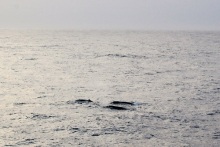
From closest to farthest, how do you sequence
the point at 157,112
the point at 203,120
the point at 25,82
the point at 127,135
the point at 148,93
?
1. the point at 127,135
2. the point at 203,120
3. the point at 157,112
4. the point at 148,93
5. the point at 25,82

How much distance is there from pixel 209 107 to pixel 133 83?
1272mm

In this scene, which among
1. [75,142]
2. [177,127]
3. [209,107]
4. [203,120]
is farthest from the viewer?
[209,107]

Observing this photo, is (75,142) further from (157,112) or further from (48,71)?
(48,71)

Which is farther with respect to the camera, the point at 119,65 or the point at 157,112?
the point at 119,65

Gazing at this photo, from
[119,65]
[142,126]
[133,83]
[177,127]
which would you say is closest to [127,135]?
[142,126]

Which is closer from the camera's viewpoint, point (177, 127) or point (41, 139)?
point (41, 139)

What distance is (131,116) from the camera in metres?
2.47

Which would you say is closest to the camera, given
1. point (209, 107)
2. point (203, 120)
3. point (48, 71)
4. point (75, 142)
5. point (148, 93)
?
point (75, 142)

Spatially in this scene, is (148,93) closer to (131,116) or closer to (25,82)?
(131,116)

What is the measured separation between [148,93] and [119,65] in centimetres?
230

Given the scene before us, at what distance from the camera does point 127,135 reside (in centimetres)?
205

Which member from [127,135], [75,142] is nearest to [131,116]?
[127,135]

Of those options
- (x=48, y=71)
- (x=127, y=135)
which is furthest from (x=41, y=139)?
(x=48, y=71)

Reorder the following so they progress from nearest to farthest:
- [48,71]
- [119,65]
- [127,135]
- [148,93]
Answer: [127,135] < [148,93] < [48,71] < [119,65]
